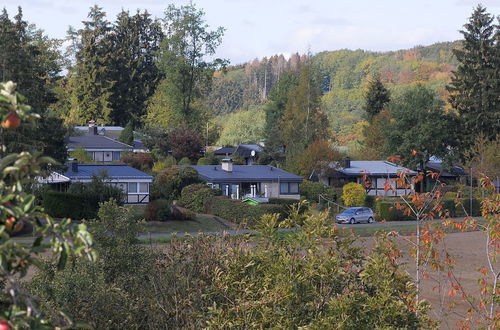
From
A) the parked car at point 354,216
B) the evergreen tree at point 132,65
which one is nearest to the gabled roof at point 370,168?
the parked car at point 354,216

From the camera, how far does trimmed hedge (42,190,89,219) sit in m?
46.6

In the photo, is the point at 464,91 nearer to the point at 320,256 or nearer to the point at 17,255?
the point at 320,256

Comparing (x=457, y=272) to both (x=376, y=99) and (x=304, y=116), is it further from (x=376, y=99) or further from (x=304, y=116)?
(x=376, y=99)

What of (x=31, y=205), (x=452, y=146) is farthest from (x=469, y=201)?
(x=31, y=205)

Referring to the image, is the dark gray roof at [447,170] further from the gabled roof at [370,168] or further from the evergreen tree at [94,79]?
the evergreen tree at [94,79]

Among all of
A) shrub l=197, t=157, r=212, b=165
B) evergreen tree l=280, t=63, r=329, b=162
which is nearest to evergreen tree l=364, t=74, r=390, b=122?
evergreen tree l=280, t=63, r=329, b=162

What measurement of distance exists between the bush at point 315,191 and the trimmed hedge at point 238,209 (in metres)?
11.2

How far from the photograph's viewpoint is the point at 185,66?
83250 millimetres

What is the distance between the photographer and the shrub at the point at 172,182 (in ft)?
190

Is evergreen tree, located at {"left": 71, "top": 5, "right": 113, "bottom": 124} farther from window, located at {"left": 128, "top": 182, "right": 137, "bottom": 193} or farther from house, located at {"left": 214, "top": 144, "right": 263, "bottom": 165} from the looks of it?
window, located at {"left": 128, "top": 182, "right": 137, "bottom": 193}

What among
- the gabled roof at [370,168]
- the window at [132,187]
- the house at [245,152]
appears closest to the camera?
the window at [132,187]

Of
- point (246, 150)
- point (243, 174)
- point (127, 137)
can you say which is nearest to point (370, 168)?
point (243, 174)

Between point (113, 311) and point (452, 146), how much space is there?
225ft

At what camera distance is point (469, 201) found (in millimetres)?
63656
